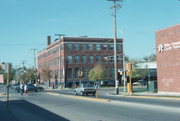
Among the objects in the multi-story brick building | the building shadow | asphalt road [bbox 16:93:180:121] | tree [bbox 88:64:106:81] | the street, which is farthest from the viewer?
the multi-story brick building

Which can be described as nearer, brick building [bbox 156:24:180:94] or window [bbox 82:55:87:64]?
brick building [bbox 156:24:180:94]

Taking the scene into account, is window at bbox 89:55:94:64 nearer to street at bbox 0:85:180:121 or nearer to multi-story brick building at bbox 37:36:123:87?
multi-story brick building at bbox 37:36:123:87

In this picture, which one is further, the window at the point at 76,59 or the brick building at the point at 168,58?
the window at the point at 76,59

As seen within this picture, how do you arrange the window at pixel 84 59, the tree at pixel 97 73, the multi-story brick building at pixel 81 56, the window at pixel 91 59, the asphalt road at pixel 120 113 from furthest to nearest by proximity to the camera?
the window at pixel 91 59 < the window at pixel 84 59 < the multi-story brick building at pixel 81 56 < the tree at pixel 97 73 < the asphalt road at pixel 120 113

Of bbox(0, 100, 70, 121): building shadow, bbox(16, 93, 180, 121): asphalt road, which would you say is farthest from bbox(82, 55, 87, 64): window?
bbox(0, 100, 70, 121): building shadow

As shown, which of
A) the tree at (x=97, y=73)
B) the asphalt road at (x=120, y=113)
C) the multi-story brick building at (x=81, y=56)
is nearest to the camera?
the asphalt road at (x=120, y=113)

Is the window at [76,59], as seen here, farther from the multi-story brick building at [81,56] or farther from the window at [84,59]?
the window at [84,59]

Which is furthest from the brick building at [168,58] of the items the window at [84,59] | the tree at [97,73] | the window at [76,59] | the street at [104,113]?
the window at [84,59]

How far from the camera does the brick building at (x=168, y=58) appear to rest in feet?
118

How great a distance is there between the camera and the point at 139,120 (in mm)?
13719

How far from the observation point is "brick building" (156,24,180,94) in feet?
118

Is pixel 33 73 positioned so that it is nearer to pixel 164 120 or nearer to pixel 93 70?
pixel 93 70

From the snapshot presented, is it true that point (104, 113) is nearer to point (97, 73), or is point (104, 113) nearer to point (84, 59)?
point (97, 73)

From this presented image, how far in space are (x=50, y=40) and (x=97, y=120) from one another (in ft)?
321
